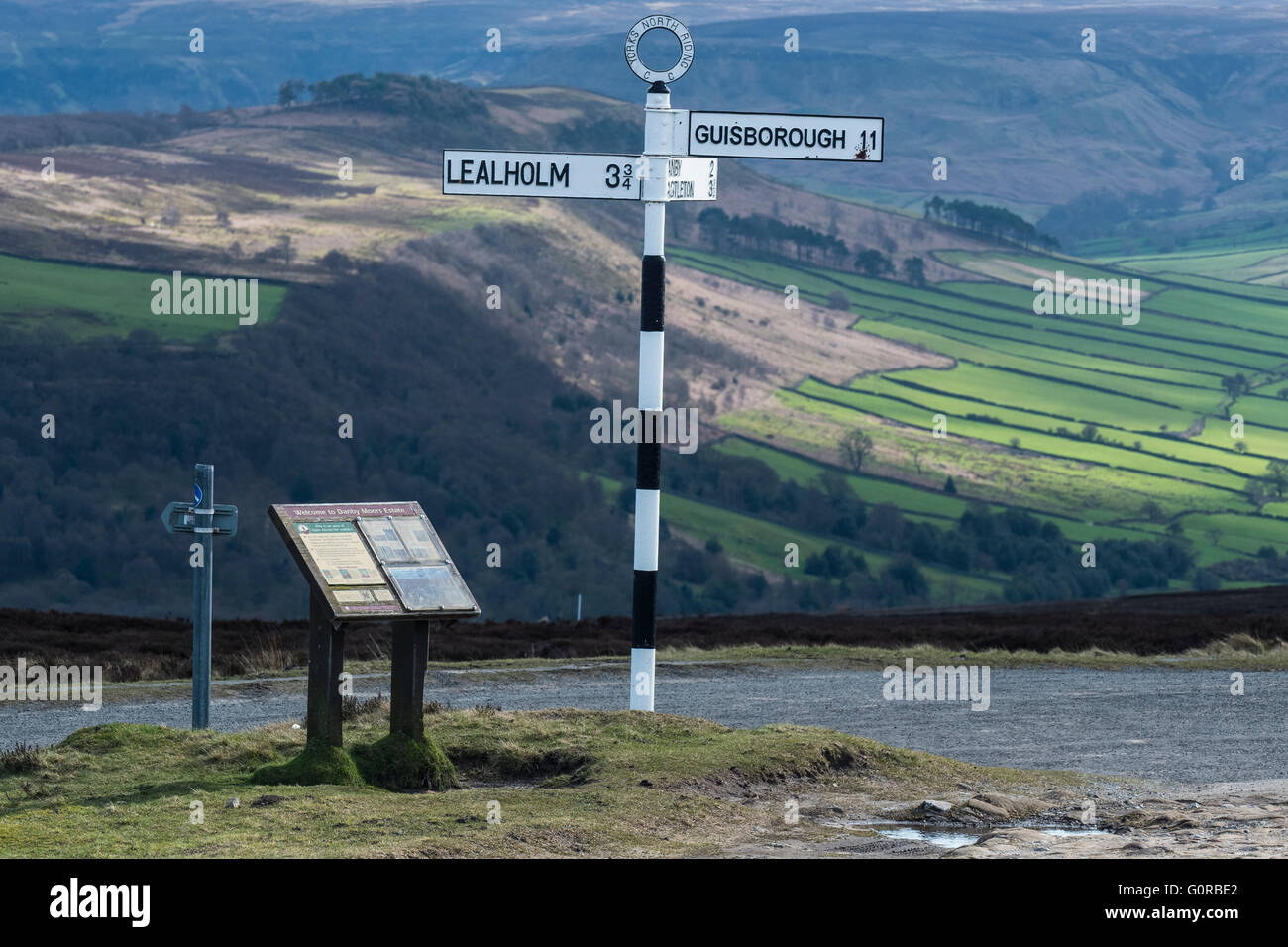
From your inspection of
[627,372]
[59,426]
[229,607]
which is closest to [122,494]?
[59,426]

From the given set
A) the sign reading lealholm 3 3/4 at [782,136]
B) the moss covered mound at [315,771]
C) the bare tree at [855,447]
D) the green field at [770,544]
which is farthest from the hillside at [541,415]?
the moss covered mound at [315,771]

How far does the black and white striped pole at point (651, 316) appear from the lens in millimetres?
13398

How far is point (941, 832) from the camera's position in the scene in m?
10.3

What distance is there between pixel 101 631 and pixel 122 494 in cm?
8165

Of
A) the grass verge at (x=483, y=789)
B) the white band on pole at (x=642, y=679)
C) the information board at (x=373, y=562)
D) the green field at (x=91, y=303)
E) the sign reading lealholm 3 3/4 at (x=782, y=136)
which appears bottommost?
the grass verge at (x=483, y=789)

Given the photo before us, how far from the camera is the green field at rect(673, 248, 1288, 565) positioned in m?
123

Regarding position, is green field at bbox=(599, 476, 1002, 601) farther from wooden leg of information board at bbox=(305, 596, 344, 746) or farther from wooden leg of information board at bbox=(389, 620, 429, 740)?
wooden leg of information board at bbox=(305, 596, 344, 746)

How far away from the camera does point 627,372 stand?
474 ft

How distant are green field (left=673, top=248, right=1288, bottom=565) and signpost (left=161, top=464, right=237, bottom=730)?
351ft

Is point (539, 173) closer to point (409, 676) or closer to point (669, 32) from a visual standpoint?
point (669, 32)

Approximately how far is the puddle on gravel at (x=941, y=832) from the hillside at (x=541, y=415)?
89.8 m

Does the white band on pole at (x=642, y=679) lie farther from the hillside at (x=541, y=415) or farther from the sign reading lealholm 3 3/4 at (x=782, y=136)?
the hillside at (x=541, y=415)

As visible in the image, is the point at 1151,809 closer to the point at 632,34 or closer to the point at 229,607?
the point at 632,34

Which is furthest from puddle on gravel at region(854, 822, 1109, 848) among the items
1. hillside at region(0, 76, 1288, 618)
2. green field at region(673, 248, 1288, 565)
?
green field at region(673, 248, 1288, 565)
